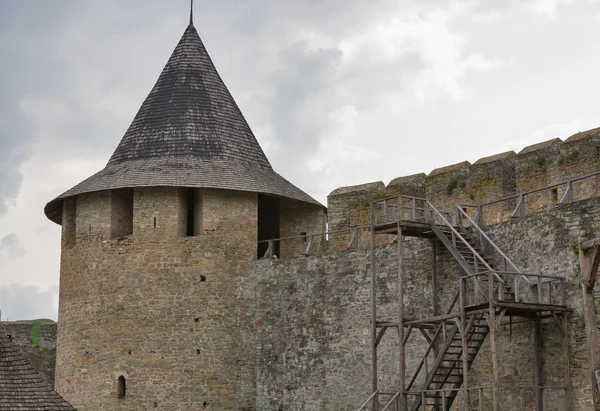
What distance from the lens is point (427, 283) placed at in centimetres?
2312

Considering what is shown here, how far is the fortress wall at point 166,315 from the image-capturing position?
24.8 meters

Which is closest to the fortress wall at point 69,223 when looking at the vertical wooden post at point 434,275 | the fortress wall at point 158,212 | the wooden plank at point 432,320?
the fortress wall at point 158,212

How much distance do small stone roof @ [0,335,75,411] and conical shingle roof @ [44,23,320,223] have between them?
6.18m

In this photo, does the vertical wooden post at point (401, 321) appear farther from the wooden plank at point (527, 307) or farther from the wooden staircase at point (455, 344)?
the wooden plank at point (527, 307)

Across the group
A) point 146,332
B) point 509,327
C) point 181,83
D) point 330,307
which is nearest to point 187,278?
point 146,332

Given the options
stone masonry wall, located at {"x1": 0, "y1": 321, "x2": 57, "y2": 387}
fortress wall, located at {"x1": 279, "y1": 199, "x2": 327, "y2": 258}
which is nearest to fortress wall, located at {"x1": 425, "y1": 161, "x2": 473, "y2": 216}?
fortress wall, located at {"x1": 279, "y1": 199, "x2": 327, "y2": 258}

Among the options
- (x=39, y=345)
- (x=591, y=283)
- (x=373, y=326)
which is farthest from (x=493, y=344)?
(x=39, y=345)

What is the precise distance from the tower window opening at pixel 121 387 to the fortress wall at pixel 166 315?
3.4 inches

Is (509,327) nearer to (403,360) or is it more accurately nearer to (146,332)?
(403,360)

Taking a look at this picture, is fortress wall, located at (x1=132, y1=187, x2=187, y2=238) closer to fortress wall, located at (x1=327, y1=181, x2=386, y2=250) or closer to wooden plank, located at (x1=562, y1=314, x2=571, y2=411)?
fortress wall, located at (x1=327, y1=181, x2=386, y2=250)

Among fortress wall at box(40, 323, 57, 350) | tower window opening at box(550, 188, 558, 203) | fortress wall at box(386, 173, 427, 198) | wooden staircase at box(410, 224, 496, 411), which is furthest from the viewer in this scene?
fortress wall at box(40, 323, 57, 350)

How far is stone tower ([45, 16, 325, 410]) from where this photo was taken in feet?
81.8

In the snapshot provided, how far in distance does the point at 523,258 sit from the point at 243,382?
718 centimetres

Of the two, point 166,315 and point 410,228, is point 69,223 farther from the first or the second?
point 410,228
